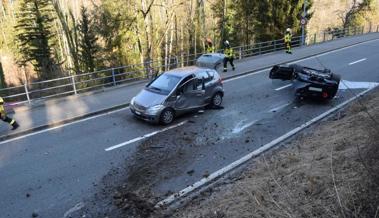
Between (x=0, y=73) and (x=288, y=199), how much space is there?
38.7 m

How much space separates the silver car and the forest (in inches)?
747

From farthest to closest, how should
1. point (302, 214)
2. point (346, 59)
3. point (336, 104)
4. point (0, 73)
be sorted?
point (0, 73) < point (346, 59) < point (336, 104) < point (302, 214)

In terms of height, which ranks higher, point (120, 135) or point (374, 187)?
point (374, 187)

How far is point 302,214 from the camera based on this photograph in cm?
545

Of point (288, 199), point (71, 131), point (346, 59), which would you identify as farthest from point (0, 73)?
point (288, 199)

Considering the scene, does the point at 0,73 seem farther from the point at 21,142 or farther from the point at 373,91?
the point at 373,91

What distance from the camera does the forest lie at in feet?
122

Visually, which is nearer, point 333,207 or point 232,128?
point 333,207

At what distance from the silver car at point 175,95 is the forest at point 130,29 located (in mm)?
18981

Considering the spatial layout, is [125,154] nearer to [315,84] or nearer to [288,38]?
[315,84]

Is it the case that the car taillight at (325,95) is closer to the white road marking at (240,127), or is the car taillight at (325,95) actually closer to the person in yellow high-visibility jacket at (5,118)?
the white road marking at (240,127)

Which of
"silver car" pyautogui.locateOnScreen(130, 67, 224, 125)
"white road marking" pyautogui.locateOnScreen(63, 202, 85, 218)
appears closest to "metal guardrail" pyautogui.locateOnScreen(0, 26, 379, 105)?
"silver car" pyautogui.locateOnScreen(130, 67, 224, 125)

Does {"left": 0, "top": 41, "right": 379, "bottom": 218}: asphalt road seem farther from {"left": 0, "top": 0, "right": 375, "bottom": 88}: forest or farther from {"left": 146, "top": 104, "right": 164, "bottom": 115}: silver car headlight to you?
{"left": 0, "top": 0, "right": 375, "bottom": 88}: forest

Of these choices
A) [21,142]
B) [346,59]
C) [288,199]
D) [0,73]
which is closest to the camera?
[288,199]
